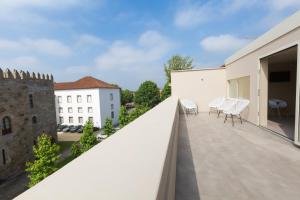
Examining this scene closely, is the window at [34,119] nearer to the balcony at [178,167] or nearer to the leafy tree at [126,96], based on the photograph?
the balcony at [178,167]

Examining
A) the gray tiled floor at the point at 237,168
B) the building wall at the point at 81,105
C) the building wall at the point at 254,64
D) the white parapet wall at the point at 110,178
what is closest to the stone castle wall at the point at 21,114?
the building wall at the point at 81,105

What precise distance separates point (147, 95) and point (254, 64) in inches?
1360

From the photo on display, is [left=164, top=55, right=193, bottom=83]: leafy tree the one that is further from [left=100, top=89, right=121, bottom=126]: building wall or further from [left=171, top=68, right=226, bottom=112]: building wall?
[left=171, top=68, right=226, bottom=112]: building wall

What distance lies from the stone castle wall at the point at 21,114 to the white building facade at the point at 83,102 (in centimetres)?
1014

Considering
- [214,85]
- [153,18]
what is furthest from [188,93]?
[153,18]

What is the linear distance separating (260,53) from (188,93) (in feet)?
14.8

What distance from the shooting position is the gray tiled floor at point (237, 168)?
79.5 inches

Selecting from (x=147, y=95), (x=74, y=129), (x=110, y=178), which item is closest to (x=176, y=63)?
(x=147, y=95)

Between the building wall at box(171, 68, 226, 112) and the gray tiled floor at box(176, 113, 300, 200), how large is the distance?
5.02 meters

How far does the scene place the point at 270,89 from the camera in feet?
26.8

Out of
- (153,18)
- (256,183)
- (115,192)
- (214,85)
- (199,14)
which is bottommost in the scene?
(256,183)

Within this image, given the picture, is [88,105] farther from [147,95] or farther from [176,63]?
[176,63]

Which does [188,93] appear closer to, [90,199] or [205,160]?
[205,160]

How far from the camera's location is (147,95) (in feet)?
131
